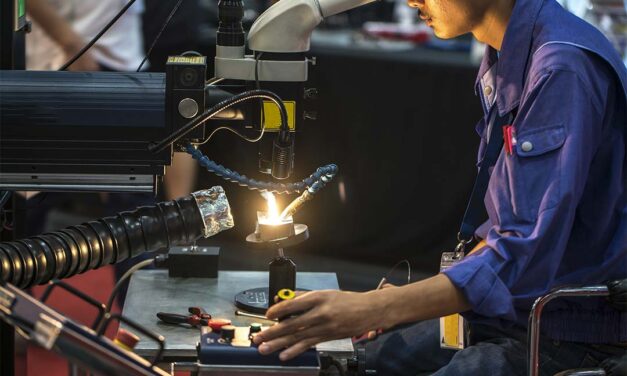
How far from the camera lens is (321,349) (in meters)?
1.81

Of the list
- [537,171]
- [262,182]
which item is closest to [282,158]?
[262,182]

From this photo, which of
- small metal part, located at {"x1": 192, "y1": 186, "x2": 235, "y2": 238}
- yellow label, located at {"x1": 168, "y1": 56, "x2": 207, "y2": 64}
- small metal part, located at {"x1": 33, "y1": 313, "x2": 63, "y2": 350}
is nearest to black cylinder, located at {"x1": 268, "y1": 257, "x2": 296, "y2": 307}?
small metal part, located at {"x1": 192, "y1": 186, "x2": 235, "y2": 238}

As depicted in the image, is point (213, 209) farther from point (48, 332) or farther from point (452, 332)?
point (48, 332)

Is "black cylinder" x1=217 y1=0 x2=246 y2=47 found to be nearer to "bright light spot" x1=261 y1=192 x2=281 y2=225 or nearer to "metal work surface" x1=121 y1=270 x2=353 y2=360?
"bright light spot" x1=261 y1=192 x2=281 y2=225

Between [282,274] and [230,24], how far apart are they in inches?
19.6

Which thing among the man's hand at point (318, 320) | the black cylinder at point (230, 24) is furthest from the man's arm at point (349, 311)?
the black cylinder at point (230, 24)

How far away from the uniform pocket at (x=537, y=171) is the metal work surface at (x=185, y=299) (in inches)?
16.2

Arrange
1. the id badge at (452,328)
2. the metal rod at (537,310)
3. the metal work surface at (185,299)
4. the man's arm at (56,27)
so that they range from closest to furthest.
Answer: the metal rod at (537,310) → the metal work surface at (185,299) → the id badge at (452,328) → the man's arm at (56,27)

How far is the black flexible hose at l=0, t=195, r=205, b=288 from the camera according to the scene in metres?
1.79

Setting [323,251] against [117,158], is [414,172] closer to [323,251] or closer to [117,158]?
[323,251]

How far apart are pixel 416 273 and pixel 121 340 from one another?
2.84 m

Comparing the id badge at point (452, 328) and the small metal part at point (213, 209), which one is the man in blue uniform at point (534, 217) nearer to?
the id badge at point (452, 328)

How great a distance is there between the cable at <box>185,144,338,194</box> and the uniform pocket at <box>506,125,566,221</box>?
0.38 m

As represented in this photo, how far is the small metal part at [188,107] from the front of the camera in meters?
1.81
